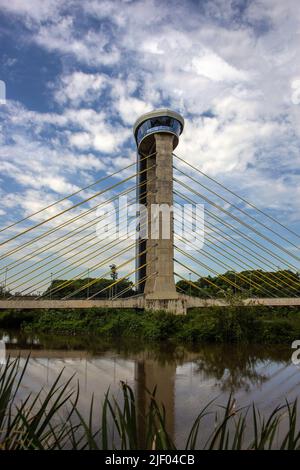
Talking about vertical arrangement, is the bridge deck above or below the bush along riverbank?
above

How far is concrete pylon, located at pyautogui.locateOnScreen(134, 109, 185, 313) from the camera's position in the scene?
19656 millimetres

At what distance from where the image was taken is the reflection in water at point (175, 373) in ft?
25.1

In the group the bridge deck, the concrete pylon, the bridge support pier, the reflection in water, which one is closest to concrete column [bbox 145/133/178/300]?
the concrete pylon

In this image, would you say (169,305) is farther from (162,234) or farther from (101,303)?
(162,234)

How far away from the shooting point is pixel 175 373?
10.6 meters

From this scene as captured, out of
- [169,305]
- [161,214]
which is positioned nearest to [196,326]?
[169,305]

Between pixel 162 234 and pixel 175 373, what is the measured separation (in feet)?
34.6

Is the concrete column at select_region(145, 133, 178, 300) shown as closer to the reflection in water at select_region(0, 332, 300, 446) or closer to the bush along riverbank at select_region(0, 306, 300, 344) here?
the bush along riverbank at select_region(0, 306, 300, 344)

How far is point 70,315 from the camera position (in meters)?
23.3

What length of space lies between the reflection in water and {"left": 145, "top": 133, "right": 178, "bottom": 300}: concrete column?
4344mm

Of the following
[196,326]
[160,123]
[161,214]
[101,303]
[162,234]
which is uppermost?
[160,123]

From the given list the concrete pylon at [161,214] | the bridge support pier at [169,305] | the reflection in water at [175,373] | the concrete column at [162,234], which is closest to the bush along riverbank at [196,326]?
the bridge support pier at [169,305]

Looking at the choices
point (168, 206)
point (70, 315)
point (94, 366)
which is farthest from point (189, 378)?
point (70, 315)

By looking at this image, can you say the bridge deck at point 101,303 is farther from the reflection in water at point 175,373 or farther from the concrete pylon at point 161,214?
the reflection in water at point 175,373
